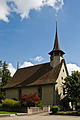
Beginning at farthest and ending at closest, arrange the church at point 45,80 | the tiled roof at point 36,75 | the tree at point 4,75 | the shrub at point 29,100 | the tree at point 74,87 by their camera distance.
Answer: the tree at point 4,75 → the tiled roof at point 36,75 → the church at point 45,80 → the tree at point 74,87 → the shrub at point 29,100

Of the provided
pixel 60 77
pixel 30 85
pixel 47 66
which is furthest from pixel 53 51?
pixel 30 85

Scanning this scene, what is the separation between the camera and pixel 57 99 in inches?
1251

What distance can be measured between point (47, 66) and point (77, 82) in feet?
36.6

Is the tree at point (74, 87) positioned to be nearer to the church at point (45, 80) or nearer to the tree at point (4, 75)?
the church at point (45, 80)

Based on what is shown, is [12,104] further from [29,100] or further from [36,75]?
[36,75]

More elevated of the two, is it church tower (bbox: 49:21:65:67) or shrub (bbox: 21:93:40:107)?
church tower (bbox: 49:21:65:67)

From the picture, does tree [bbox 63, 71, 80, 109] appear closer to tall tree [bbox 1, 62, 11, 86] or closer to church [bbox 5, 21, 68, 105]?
church [bbox 5, 21, 68, 105]

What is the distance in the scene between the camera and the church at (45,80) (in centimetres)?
3257

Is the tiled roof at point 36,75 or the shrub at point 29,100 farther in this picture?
the tiled roof at point 36,75

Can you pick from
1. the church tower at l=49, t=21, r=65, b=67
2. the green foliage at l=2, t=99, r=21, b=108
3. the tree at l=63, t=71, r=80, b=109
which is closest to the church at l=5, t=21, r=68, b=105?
the church tower at l=49, t=21, r=65, b=67

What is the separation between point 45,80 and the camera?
3425 centimetres

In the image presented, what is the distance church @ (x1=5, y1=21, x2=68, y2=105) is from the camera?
107 feet

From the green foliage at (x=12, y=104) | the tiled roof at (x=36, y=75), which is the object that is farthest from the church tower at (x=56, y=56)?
the green foliage at (x=12, y=104)

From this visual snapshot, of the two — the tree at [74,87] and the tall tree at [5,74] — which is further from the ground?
the tall tree at [5,74]
